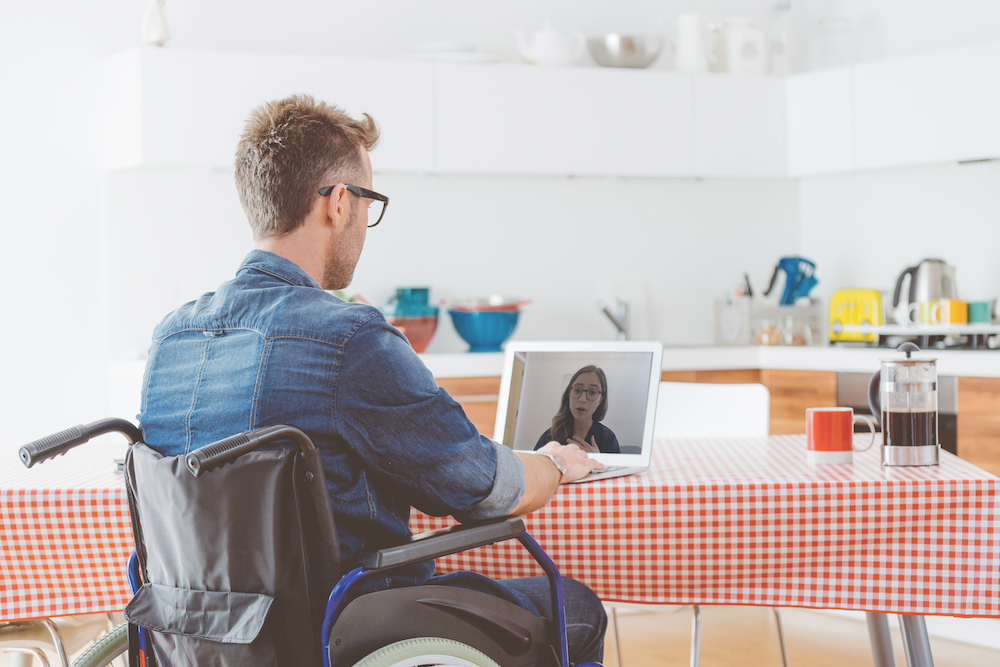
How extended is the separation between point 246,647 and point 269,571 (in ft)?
0.31

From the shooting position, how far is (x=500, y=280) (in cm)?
419

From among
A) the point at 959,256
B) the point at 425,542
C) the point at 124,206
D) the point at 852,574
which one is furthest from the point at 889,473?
the point at 124,206

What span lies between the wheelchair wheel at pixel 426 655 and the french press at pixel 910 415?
827 mm

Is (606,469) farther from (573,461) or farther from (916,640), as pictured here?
(916,640)

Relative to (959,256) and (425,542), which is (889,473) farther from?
(959,256)

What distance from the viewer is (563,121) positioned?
12.6ft

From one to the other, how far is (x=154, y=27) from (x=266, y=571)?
2.86 m

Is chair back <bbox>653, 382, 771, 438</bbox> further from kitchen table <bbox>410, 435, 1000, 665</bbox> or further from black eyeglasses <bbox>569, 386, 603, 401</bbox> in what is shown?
kitchen table <bbox>410, 435, 1000, 665</bbox>

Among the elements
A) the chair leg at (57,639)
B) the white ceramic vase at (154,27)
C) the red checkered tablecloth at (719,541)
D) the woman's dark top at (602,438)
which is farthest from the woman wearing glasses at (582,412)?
the white ceramic vase at (154,27)

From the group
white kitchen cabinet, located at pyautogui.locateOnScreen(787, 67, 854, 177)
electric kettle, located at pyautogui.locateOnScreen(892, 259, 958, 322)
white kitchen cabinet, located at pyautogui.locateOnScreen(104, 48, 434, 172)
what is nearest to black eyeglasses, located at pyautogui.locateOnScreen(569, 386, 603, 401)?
white kitchen cabinet, located at pyautogui.locateOnScreen(104, 48, 434, 172)

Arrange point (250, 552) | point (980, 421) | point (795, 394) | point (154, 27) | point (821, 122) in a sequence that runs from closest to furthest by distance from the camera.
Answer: point (250, 552), point (980, 421), point (154, 27), point (795, 394), point (821, 122)

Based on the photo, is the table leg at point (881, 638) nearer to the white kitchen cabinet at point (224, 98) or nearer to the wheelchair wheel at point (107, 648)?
the wheelchair wheel at point (107, 648)

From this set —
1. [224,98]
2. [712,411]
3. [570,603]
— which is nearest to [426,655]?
[570,603]

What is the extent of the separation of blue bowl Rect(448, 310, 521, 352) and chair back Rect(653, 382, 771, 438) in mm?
1293
